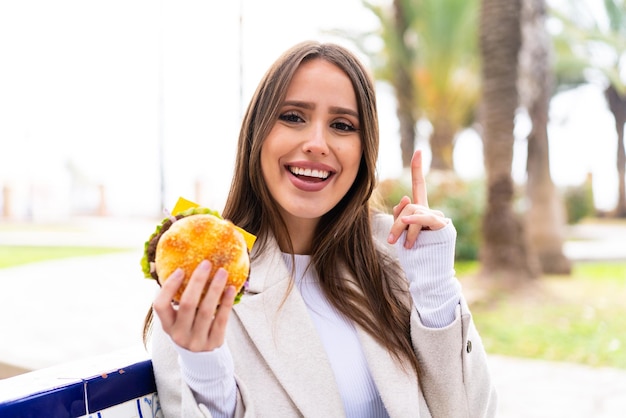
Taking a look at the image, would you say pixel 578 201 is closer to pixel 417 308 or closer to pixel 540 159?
pixel 540 159

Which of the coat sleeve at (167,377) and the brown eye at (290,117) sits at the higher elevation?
the brown eye at (290,117)

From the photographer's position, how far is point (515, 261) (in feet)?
22.8

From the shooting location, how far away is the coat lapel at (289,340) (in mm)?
1391

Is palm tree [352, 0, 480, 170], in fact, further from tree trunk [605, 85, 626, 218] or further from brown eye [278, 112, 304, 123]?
brown eye [278, 112, 304, 123]

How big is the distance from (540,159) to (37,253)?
10959 millimetres

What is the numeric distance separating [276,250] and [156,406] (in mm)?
458

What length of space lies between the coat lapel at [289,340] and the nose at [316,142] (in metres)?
0.31

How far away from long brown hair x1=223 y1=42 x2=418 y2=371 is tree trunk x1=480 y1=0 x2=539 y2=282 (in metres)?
5.37

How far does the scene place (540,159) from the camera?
27.2ft

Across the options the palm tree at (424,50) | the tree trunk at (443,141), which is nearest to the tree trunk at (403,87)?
the palm tree at (424,50)

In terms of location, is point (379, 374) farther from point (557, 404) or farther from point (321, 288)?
point (557, 404)

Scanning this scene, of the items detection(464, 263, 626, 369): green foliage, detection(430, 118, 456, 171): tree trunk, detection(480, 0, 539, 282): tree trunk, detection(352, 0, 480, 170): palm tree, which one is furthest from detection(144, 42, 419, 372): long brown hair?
detection(430, 118, 456, 171): tree trunk

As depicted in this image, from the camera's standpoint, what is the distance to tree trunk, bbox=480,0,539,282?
6703 mm

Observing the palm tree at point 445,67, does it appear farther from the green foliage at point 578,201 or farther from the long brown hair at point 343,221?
the long brown hair at point 343,221
